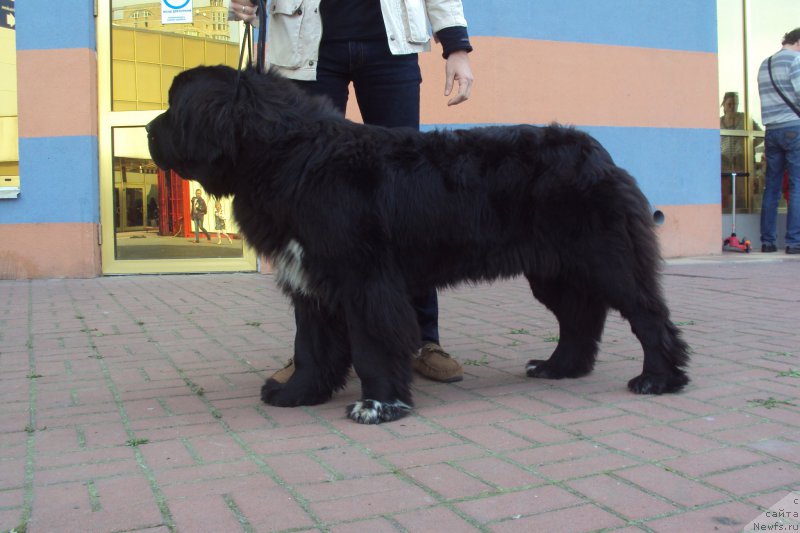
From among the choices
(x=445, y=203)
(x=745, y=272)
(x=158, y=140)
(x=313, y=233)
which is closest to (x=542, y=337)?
(x=445, y=203)

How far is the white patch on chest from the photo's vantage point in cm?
313

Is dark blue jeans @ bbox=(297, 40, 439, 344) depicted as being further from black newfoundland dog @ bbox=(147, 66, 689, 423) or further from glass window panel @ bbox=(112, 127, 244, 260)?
glass window panel @ bbox=(112, 127, 244, 260)

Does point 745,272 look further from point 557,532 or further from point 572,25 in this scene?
point 557,532

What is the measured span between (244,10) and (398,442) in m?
2.19

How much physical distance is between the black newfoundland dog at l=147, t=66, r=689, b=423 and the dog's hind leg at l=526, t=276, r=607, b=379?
0.24m

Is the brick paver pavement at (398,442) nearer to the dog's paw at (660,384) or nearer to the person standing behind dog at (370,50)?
the dog's paw at (660,384)

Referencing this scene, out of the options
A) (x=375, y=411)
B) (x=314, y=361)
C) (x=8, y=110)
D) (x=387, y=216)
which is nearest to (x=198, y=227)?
(x=8, y=110)

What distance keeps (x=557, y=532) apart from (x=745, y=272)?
7127mm

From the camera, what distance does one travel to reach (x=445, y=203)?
322cm

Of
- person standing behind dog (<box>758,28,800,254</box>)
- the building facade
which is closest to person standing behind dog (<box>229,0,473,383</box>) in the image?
the building facade

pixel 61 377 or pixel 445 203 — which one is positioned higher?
pixel 445 203

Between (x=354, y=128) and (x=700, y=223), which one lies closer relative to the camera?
(x=354, y=128)

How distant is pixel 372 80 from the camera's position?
3.91 meters

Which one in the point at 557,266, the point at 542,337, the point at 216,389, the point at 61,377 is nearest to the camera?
the point at 557,266
